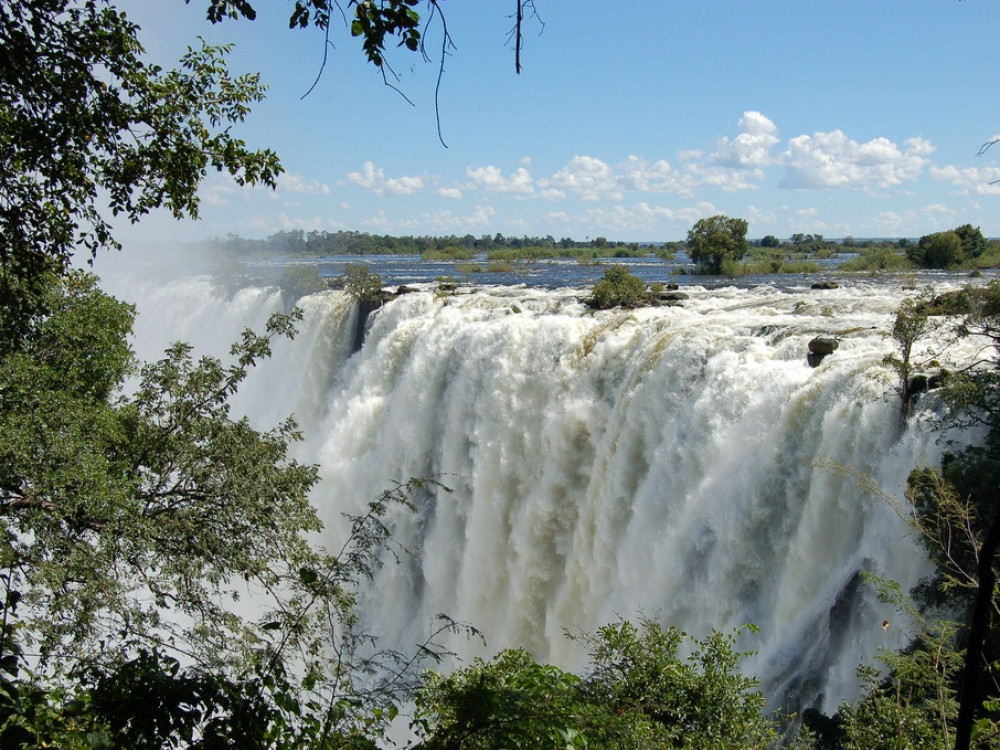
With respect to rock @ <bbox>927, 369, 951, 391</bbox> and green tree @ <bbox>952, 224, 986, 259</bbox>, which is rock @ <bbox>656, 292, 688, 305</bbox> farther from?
green tree @ <bbox>952, 224, 986, 259</bbox>

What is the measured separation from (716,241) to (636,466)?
2413cm

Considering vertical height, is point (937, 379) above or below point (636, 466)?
above

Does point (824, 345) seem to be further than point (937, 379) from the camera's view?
Yes

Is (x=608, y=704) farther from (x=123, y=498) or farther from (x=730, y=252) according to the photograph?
(x=730, y=252)

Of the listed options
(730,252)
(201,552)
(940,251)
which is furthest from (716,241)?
(201,552)

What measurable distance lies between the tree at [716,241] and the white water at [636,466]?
45.3ft

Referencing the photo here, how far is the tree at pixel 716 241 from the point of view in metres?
33.7

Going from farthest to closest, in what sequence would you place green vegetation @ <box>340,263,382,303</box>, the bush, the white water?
the bush
green vegetation @ <box>340,263,382,303</box>
the white water

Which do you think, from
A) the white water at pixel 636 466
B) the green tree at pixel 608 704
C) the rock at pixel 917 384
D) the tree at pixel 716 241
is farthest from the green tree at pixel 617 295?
the tree at pixel 716 241

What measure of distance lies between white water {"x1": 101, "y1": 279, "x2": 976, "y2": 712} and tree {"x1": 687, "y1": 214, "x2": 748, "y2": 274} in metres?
13.8

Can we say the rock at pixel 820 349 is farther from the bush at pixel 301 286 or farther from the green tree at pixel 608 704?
the bush at pixel 301 286

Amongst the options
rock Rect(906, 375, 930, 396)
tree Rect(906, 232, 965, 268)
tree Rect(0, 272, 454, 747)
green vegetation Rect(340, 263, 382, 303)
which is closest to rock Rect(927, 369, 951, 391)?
rock Rect(906, 375, 930, 396)

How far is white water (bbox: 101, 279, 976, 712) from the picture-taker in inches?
326

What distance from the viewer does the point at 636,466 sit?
11.8 m
